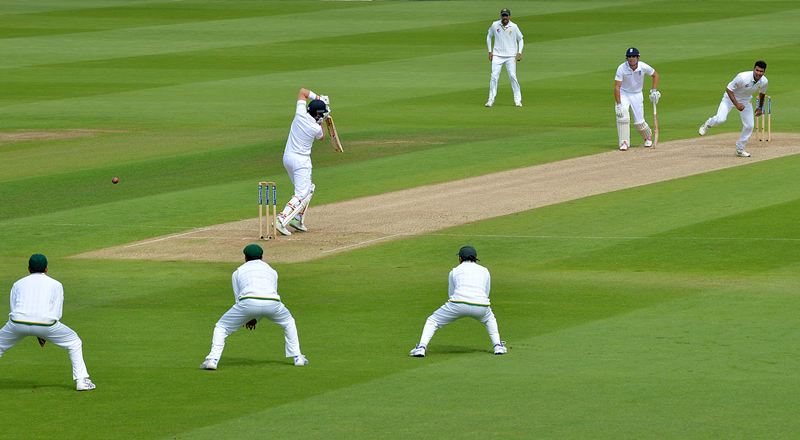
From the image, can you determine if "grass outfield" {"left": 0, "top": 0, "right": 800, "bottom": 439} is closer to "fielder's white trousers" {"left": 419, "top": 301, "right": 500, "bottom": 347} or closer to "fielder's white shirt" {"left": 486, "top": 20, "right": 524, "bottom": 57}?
"fielder's white trousers" {"left": 419, "top": 301, "right": 500, "bottom": 347}

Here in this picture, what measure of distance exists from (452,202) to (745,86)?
7054 mm

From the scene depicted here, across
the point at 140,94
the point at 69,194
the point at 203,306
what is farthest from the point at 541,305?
the point at 140,94

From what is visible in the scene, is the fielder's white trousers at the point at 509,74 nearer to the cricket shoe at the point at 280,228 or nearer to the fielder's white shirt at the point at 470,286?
the cricket shoe at the point at 280,228

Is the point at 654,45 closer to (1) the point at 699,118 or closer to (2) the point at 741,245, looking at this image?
(1) the point at 699,118

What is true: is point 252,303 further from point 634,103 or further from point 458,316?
point 634,103

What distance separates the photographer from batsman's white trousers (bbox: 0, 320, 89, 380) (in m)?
15.1

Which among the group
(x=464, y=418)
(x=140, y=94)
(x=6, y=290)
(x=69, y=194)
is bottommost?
(x=464, y=418)

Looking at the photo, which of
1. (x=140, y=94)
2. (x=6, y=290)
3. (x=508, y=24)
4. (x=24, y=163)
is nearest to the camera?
(x=6, y=290)

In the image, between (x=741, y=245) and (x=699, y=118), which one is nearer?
(x=741, y=245)

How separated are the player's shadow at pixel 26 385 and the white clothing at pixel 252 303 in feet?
4.96

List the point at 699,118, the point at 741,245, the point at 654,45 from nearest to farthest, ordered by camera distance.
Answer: the point at 741,245
the point at 699,118
the point at 654,45

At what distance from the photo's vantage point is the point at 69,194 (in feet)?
94.6

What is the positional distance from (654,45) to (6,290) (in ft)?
117

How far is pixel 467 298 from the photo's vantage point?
1617 cm
